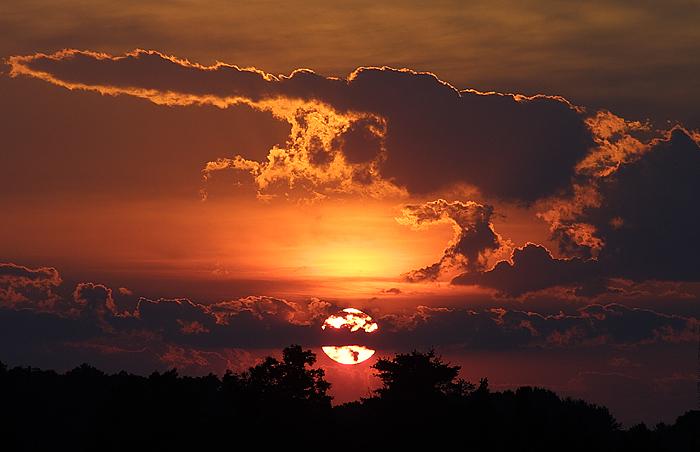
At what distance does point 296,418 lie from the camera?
142750 mm

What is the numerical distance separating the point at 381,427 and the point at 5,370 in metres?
70.8

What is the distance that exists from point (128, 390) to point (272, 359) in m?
26.8

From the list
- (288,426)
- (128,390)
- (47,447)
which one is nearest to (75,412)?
(47,447)

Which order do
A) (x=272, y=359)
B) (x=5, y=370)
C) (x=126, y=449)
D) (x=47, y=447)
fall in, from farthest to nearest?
(x=5, y=370)
(x=272, y=359)
(x=47, y=447)
(x=126, y=449)

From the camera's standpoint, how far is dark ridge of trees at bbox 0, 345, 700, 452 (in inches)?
5261

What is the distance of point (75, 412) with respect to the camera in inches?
6604

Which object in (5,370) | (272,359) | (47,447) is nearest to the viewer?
(47,447)

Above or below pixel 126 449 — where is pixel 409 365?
above

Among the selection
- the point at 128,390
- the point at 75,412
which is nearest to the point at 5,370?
the point at 75,412

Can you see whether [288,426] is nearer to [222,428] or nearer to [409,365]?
[222,428]

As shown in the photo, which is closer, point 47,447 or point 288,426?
point 288,426

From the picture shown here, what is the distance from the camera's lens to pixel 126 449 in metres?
136

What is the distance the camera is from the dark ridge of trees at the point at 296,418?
134 meters

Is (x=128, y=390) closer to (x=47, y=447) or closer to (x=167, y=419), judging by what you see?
(x=167, y=419)
